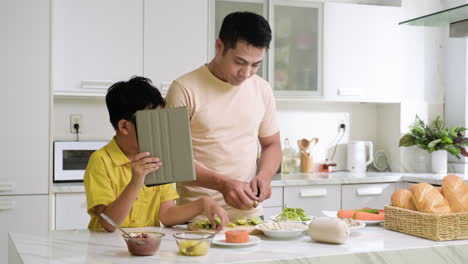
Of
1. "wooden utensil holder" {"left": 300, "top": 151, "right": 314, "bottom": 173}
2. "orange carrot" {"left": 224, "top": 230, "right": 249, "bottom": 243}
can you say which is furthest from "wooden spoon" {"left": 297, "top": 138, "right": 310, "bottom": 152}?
"orange carrot" {"left": 224, "top": 230, "right": 249, "bottom": 243}

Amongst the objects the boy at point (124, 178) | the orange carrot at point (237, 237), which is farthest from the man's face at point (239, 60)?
the orange carrot at point (237, 237)

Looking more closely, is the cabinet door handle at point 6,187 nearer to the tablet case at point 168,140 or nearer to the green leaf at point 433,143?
the tablet case at point 168,140

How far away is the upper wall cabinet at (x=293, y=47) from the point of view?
4020mm

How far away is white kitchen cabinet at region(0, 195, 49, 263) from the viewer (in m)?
3.35

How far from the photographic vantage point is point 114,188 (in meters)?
2.06

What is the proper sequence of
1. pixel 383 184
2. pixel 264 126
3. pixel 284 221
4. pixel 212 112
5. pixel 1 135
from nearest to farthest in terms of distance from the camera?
pixel 284 221
pixel 212 112
pixel 264 126
pixel 1 135
pixel 383 184

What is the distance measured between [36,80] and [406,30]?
2606 millimetres

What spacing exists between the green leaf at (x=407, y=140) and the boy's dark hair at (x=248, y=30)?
8.17 feet

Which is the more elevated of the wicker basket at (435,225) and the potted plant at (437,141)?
the potted plant at (437,141)

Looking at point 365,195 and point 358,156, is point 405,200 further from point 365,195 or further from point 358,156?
point 358,156

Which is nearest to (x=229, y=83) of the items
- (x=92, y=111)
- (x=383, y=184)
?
(x=92, y=111)

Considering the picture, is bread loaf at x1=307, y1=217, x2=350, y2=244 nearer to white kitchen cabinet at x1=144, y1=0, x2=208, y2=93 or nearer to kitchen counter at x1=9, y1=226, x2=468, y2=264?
kitchen counter at x1=9, y1=226, x2=468, y2=264

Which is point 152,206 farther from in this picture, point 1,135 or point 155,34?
point 155,34

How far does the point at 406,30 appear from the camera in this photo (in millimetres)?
4402
